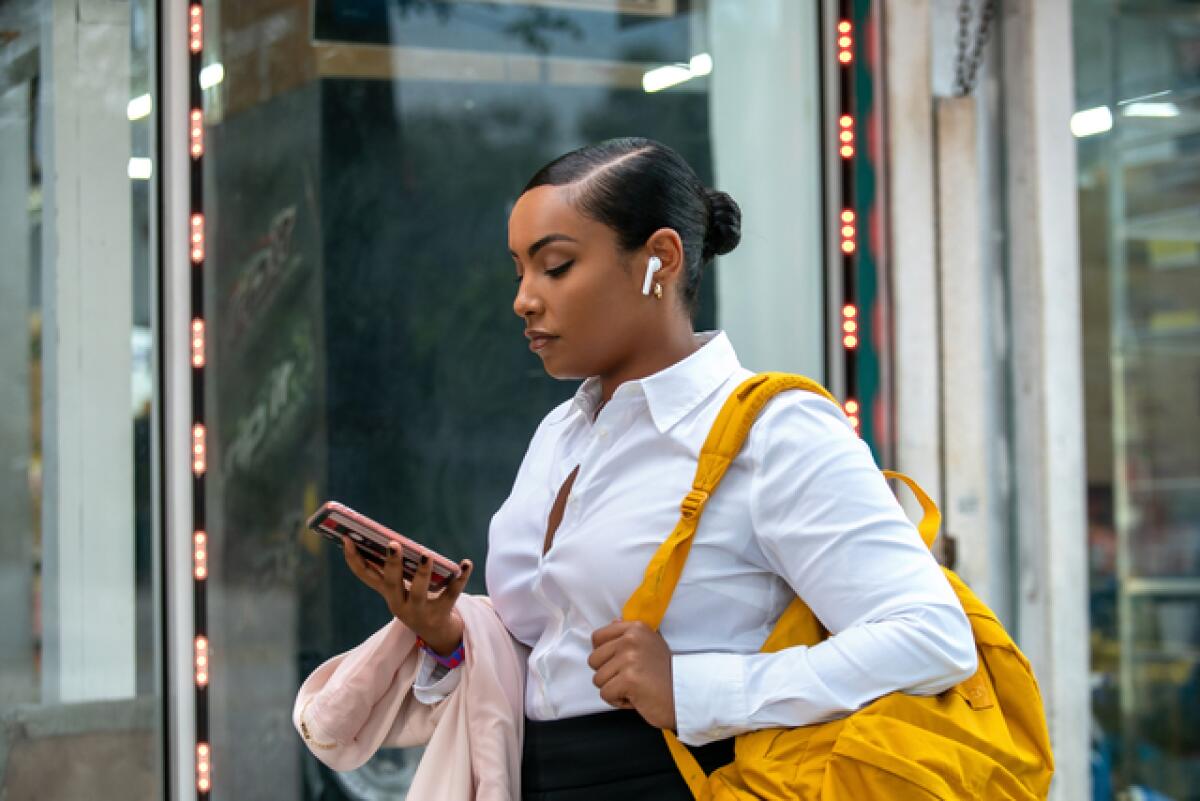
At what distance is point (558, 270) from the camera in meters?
1.63

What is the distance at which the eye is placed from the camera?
1627 mm

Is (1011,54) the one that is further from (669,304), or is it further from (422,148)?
(669,304)

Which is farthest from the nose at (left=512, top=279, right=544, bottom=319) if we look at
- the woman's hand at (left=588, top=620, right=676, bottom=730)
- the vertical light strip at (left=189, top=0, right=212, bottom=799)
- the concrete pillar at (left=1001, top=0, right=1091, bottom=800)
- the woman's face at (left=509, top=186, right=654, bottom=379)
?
the concrete pillar at (left=1001, top=0, right=1091, bottom=800)

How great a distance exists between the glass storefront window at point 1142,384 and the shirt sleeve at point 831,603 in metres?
2.68

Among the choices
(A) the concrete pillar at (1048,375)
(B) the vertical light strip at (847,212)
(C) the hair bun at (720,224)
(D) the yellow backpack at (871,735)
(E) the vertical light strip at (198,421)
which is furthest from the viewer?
(A) the concrete pillar at (1048,375)

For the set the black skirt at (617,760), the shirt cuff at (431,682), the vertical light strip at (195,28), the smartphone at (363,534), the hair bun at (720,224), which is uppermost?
the vertical light strip at (195,28)

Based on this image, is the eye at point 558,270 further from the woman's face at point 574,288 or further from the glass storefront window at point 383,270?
the glass storefront window at point 383,270

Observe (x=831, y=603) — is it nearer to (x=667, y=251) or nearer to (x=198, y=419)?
A: (x=667, y=251)

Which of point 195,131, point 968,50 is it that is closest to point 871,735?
point 195,131

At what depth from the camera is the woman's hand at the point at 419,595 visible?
1621 millimetres

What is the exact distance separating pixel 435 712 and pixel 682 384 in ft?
1.65

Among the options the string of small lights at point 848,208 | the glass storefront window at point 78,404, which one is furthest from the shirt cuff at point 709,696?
the string of small lights at point 848,208

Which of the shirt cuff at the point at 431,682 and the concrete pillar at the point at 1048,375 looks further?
the concrete pillar at the point at 1048,375

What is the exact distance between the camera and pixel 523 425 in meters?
3.58
